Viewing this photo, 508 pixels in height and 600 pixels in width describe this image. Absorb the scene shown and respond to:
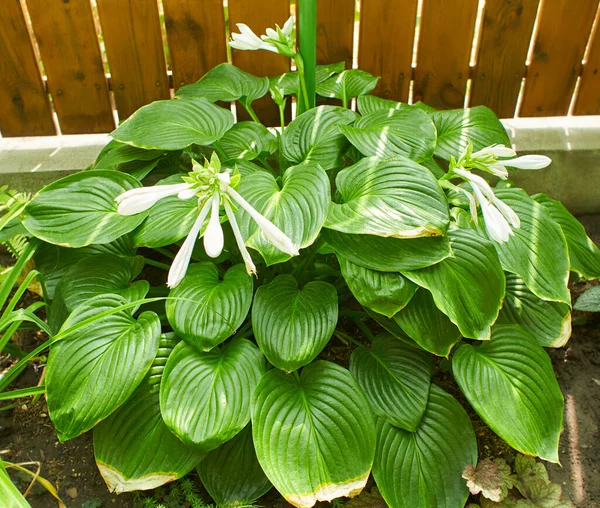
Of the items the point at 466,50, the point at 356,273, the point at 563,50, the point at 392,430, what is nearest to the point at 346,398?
the point at 392,430

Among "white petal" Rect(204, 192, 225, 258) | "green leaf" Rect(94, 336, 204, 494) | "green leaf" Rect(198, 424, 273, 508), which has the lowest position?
"green leaf" Rect(198, 424, 273, 508)

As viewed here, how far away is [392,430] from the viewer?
155 centimetres

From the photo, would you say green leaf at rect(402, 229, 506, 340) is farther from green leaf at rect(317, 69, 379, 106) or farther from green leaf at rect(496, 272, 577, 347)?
green leaf at rect(317, 69, 379, 106)

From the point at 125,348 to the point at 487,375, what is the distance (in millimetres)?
1004

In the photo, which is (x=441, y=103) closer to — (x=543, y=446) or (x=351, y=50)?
(x=351, y=50)

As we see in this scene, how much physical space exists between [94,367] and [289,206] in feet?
2.19

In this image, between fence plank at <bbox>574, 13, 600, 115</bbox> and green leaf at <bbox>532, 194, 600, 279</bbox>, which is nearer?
green leaf at <bbox>532, 194, 600, 279</bbox>

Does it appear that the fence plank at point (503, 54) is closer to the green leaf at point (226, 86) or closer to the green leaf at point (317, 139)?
the green leaf at point (317, 139)

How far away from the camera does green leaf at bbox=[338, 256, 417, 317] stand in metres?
1.49

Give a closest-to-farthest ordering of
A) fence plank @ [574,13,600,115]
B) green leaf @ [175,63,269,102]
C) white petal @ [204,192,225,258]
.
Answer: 1. white petal @ [204,192,225,258]
2. green leaf @ [175,63,269,102]
3. fence plank @ [574,13,600,115]

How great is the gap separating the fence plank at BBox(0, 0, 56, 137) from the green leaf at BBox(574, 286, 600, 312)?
2.21m

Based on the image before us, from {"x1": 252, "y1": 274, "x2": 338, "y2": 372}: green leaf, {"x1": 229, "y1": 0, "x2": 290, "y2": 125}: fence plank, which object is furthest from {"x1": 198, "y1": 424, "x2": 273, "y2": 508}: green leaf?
{"x1": 229, "y1": 0, "x2": 290, "y2": 125}: fence plank

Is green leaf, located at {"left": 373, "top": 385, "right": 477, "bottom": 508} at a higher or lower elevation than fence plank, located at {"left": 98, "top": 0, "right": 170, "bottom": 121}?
lower

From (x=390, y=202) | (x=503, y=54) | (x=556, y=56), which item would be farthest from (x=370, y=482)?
(x=556, y=56)
